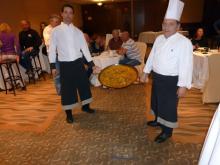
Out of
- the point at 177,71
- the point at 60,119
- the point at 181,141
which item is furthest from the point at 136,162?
the point at 60,119

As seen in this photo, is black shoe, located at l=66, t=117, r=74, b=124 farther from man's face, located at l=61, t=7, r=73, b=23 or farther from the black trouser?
man's face, located at l=61, t=7, r=73, b=23

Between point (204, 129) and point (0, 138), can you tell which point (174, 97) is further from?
point (0, 138)

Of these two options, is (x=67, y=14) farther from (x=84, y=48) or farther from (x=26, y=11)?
(x=26, y=11)

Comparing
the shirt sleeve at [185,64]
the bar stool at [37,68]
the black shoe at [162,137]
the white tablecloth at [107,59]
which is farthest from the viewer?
the bar stool at [37,68]

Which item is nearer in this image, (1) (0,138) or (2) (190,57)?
(2) (190,57)

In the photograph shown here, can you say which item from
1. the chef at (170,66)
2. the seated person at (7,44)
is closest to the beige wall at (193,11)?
the seated person at (7,44)

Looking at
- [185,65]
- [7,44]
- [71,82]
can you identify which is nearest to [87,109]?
[71,82]

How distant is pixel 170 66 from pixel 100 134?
113 cm

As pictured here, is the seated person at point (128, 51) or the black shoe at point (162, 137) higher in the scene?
the seated person at point (128, 51)

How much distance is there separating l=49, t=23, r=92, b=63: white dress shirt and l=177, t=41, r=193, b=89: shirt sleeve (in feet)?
4.23

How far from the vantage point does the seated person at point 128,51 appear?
4469 mm

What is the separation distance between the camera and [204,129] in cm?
275

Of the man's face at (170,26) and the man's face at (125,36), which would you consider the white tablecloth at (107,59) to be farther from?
the man's face at (170,26)

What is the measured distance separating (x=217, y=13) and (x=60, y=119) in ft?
28.2
